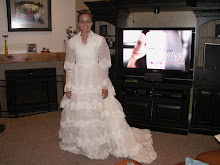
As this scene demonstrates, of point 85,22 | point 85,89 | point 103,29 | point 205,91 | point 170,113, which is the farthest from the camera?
point 103,29

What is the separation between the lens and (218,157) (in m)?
1.71

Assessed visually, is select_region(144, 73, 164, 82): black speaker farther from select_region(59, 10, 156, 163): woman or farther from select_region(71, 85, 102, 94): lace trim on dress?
select_region(71, 85, 102, 94): lace trim on dress

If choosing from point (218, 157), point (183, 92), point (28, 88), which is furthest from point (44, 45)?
point (218, 157)

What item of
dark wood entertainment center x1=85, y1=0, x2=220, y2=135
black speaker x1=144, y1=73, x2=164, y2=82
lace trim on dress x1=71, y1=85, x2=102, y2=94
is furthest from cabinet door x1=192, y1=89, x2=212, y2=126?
lace trim on dress x1=71, y1=85, x2=102, y2=94

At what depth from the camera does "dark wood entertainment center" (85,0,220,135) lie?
3236 millimetres

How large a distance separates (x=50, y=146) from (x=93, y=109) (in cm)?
89

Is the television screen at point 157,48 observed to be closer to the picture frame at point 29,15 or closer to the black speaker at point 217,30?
the black speaker at point 217,30

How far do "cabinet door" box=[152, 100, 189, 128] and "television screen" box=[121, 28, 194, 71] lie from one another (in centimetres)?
53

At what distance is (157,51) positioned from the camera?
3.52 meters

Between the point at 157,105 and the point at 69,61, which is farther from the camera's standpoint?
the point at 157,105

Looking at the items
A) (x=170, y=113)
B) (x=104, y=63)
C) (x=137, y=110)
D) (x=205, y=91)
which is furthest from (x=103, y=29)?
(x=205, y=91)

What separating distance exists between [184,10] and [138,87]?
1390 millimetres

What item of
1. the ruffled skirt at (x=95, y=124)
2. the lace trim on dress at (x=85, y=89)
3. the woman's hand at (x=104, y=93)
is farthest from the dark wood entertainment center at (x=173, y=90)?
the lace trim on dress at (x=85, y=89)

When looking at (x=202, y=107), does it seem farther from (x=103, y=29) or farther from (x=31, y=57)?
(x=31, y=57)
